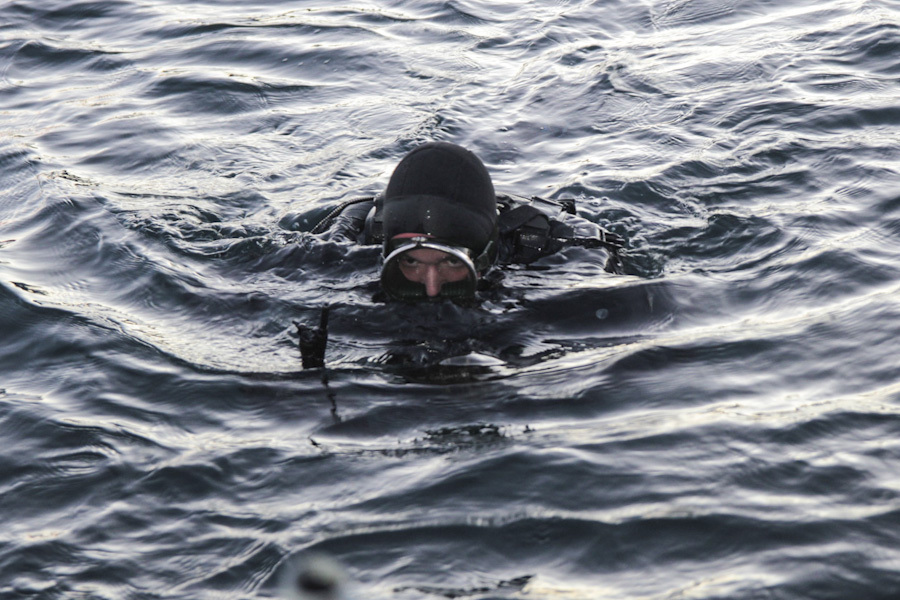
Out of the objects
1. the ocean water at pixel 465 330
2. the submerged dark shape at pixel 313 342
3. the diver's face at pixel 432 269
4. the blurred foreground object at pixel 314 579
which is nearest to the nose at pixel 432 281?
the diver's face at pixel 432 269

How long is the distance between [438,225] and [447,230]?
0.06 m

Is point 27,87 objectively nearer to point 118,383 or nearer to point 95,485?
point 118,383

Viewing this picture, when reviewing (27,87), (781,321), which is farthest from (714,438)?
(27,87)

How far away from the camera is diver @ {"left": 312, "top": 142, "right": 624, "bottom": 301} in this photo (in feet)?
18.7

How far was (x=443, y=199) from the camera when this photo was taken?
597cm

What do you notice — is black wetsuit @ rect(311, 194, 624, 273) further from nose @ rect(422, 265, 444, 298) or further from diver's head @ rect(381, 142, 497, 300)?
nose @ rect(422, 265, 444, 298)

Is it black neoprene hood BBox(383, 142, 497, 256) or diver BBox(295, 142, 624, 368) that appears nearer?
diver BBox(295, 142, 624, 368)

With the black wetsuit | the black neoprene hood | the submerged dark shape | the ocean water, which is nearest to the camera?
the ocean water

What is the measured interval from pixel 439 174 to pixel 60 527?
2869 millimetres

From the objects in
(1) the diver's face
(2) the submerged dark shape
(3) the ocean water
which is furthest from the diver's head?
(2) the submerged dark shape

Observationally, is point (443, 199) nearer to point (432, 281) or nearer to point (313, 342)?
point (432, 281)

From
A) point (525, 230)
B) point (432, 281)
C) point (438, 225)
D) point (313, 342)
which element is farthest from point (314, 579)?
point (525, 230)

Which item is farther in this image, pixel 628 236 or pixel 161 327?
pixel 628 236

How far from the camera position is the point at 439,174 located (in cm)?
610
